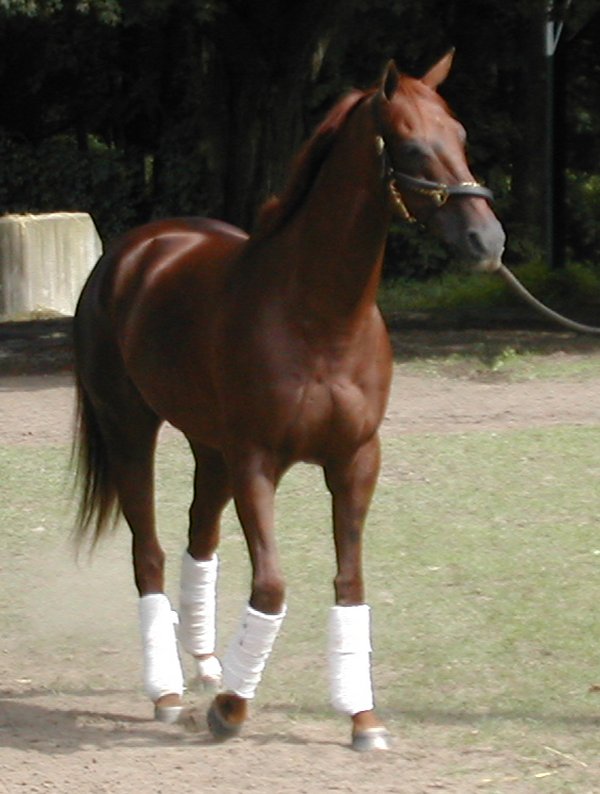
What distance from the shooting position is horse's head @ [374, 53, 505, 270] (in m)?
4.39

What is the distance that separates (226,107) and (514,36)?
189 inches

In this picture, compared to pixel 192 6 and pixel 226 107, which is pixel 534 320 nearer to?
pixel 226 107

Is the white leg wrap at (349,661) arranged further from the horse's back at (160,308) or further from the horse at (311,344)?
the horse's back at (160,308)

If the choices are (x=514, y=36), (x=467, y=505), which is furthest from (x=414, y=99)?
(x=514, y=36)

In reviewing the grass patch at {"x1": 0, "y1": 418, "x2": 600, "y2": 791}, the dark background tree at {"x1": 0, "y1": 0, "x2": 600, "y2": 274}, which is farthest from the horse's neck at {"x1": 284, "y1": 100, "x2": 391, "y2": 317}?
the dark background tree at {"x1": 0, "y1": 0, "x2": 600, "y2": 274}

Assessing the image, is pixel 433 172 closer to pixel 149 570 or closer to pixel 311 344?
pixel 311 344

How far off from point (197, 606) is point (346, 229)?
1.65m

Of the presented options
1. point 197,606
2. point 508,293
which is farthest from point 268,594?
point 508,293

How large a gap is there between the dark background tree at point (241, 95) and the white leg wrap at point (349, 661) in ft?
28.2

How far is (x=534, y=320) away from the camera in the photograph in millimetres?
16234

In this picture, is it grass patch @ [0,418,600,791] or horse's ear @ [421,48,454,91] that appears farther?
grass patch @ [0,418,600,791]

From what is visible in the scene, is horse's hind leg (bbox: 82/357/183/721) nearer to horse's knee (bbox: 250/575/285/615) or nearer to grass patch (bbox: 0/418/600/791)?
grass patch (bbox: 0/418/600/791)

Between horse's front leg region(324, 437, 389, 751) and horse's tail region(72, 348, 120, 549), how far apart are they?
4.36 ft

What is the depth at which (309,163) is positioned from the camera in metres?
4.92
